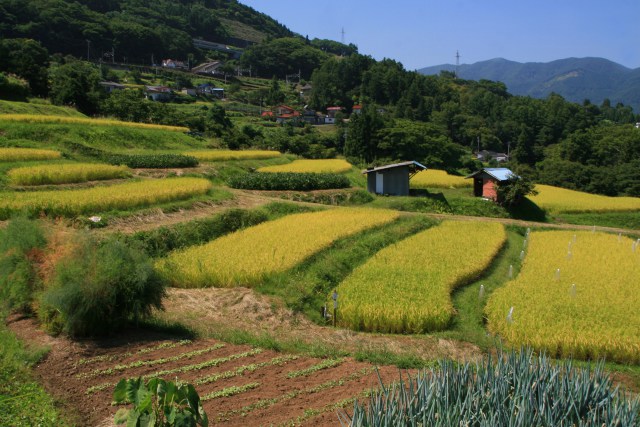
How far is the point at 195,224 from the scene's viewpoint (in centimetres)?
1858

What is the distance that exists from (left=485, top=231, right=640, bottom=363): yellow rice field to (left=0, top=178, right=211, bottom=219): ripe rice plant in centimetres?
1290

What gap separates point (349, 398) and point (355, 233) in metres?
12.0

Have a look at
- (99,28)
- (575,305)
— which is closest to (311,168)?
(575,305)

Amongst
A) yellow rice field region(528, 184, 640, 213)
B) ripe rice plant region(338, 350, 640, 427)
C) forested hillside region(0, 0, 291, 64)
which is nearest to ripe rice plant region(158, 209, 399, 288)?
ripe rice plant region(338, 350, 640, 427)

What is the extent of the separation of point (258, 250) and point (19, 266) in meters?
7.04

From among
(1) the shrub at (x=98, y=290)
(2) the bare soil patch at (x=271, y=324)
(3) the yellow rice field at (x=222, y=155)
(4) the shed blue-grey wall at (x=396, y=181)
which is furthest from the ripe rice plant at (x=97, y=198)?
(4) the shed blue-grey wall at (x=396, y=181)

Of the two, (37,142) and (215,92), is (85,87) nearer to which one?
(37,142)

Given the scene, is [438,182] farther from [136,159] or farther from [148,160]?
[136,159]

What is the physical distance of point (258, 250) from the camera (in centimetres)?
1611

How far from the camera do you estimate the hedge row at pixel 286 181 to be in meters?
27.6

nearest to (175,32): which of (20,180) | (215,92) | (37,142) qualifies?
(215,92)

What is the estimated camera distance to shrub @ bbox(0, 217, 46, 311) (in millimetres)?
10172

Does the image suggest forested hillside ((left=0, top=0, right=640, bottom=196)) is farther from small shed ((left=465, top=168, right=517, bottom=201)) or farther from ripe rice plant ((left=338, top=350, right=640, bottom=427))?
ripe rice plant ((left=338, top=350, right=640, bottom=427))

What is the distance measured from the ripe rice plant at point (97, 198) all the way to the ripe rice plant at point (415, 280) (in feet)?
29.1
